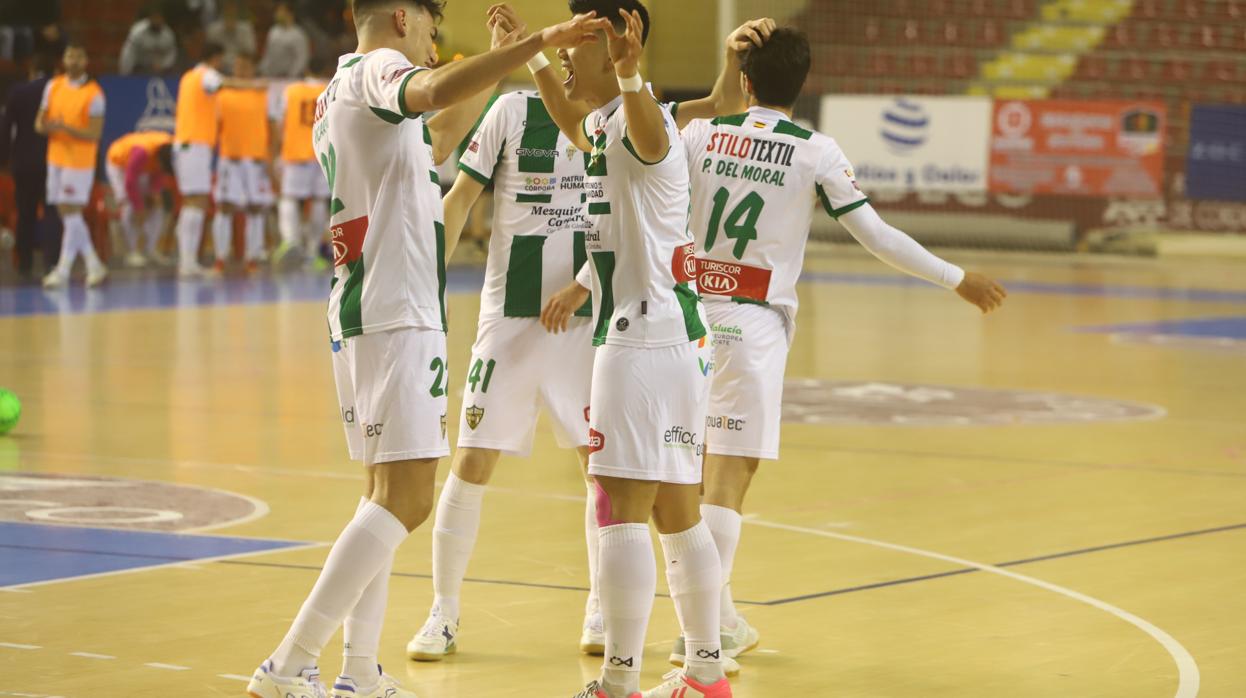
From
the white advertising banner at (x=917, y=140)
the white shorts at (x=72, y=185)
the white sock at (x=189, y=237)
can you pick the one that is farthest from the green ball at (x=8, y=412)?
the white advertising banner at (x=917, y=140)

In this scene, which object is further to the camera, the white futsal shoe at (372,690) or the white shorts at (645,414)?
the white futsal shoe at (372,690)

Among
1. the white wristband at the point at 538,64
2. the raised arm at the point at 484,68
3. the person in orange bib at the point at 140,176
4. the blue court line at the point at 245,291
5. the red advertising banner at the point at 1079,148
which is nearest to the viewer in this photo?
the raised arm at the point at 484,68

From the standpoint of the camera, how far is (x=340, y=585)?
507cm

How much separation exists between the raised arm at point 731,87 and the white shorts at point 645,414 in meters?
1.26

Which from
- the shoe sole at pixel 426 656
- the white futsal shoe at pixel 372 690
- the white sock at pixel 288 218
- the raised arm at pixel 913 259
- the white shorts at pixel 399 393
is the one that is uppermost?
the raised arm at pixel 913 259

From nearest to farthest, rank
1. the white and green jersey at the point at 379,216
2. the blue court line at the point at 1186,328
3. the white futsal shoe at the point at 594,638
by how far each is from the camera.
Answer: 1. the white and green jersey at the point at 379,216
2. the white futsal shoe at the point at 594,638
3. the blue court line at the point at 1186,328

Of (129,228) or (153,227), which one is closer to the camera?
(153,227)

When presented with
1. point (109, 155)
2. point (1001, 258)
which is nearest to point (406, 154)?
point (109, 155)

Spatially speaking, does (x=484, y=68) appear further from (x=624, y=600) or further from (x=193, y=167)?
(x=193, y=167)

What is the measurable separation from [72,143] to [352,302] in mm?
15781

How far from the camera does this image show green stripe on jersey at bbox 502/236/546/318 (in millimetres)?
6391

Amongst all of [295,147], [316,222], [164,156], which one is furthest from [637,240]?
[316,222]

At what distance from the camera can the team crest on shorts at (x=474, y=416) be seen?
627 centimetres

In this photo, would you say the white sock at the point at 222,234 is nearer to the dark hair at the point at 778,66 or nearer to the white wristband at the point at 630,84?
the dark hair at the point at 778,66
